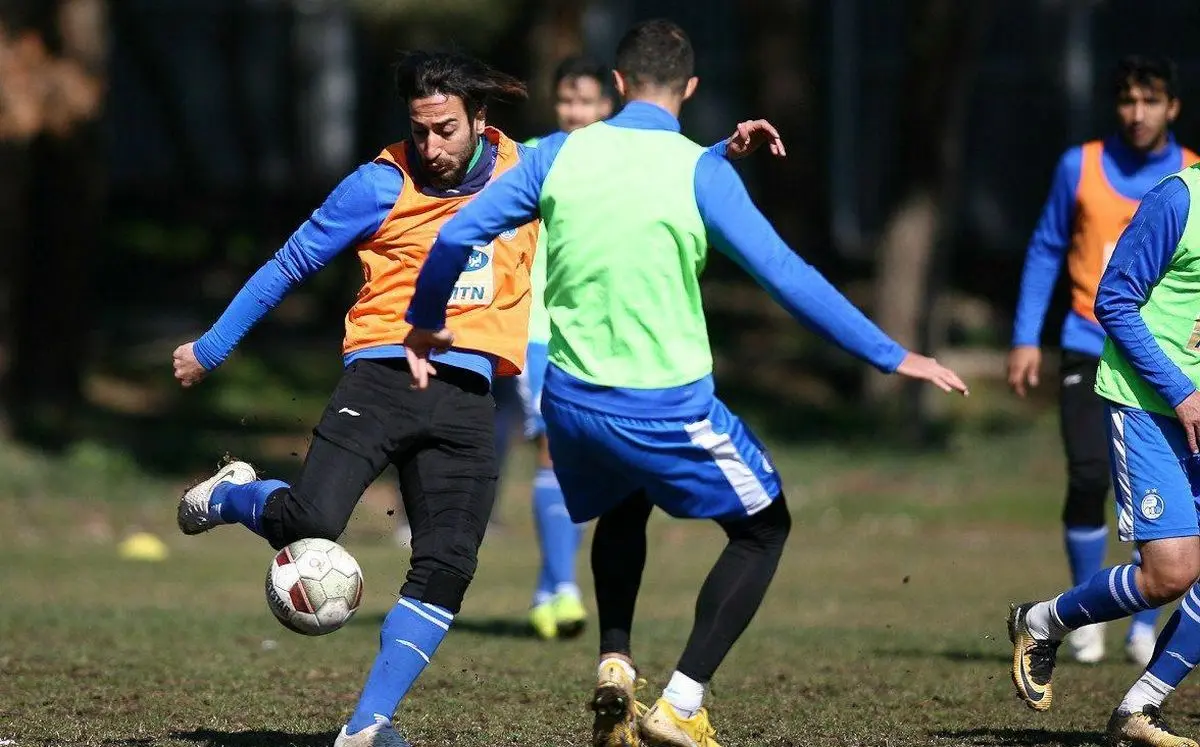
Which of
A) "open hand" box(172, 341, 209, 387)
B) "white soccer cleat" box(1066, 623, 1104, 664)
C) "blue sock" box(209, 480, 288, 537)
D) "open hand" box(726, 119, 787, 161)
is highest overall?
"open hand" box(726, 119, 787, 161)

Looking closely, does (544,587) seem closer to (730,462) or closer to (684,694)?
(684,694)

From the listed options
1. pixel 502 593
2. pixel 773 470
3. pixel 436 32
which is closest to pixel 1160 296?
pixel 773 470

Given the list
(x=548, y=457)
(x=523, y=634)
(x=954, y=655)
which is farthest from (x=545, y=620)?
(x=954, y=655)

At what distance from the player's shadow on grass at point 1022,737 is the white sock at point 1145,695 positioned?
24 cm

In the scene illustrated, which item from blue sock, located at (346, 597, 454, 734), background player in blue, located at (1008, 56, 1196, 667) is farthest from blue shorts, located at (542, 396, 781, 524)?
background player in blue, located at (1008, 56, 1196, 667)

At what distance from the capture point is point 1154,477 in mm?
5746

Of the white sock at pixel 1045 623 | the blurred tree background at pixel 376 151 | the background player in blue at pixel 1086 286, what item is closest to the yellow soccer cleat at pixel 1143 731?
the white sock at pixel 1045 623

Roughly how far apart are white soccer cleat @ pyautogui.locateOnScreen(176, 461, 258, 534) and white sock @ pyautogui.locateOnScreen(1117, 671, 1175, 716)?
2932 mm

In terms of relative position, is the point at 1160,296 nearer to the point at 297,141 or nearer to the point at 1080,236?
the point at 1080,236

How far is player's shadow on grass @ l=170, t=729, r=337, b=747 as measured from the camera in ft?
19.0

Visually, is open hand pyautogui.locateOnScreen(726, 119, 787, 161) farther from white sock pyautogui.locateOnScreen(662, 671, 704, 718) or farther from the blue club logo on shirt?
white sock pyautogui.locateOnScreen(662, 671, 704, 718)

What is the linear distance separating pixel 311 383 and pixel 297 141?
9.87 meters

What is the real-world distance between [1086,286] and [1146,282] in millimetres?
2176

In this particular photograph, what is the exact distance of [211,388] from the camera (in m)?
21.7
